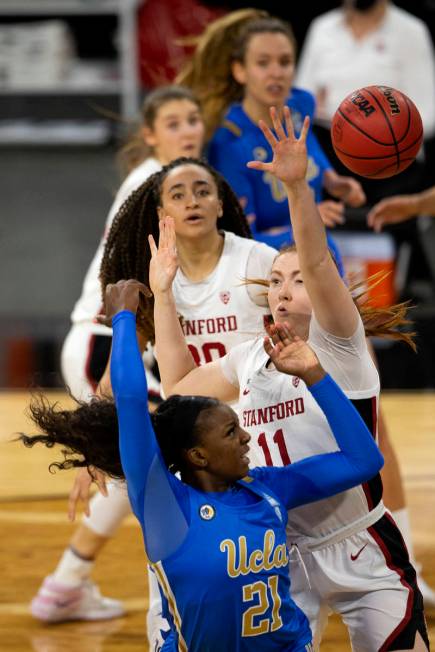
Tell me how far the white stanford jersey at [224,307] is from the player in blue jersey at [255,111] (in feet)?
3.71

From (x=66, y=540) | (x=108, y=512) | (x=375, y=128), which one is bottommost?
(x=66, y=540)

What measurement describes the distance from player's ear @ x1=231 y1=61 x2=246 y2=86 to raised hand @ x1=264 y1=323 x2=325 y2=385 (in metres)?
2.55

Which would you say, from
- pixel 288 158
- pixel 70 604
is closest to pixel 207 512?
pixel 288 158

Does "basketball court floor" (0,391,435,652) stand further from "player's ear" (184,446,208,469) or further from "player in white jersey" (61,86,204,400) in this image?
"player's ear" (184,446,208,469)

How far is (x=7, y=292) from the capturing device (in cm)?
940

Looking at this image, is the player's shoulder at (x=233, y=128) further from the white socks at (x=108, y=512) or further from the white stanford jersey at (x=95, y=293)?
the white socks at (x=108, y=512)

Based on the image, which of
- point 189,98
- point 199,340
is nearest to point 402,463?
point 189,98

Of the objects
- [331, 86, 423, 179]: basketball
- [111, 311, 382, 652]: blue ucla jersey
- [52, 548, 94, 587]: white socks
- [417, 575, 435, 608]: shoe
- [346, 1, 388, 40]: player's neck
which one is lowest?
[417, 575, 435, 608]: shoe

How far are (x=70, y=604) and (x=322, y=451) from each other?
159cm

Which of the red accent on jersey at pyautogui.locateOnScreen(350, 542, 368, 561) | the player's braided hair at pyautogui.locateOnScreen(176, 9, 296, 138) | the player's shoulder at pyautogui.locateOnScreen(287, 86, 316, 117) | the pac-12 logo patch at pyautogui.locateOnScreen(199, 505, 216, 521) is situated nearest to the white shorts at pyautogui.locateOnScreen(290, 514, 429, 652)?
the red accent on jersey at pyautogui.locateOnScreen(350, 542, 368, 561)

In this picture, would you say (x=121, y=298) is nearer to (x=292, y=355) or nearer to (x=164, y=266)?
(x=164, y=266)

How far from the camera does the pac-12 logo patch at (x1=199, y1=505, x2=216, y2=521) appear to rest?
9.62 ft

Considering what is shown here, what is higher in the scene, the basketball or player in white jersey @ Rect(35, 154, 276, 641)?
the basketball

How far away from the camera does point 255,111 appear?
5336 millimetres
